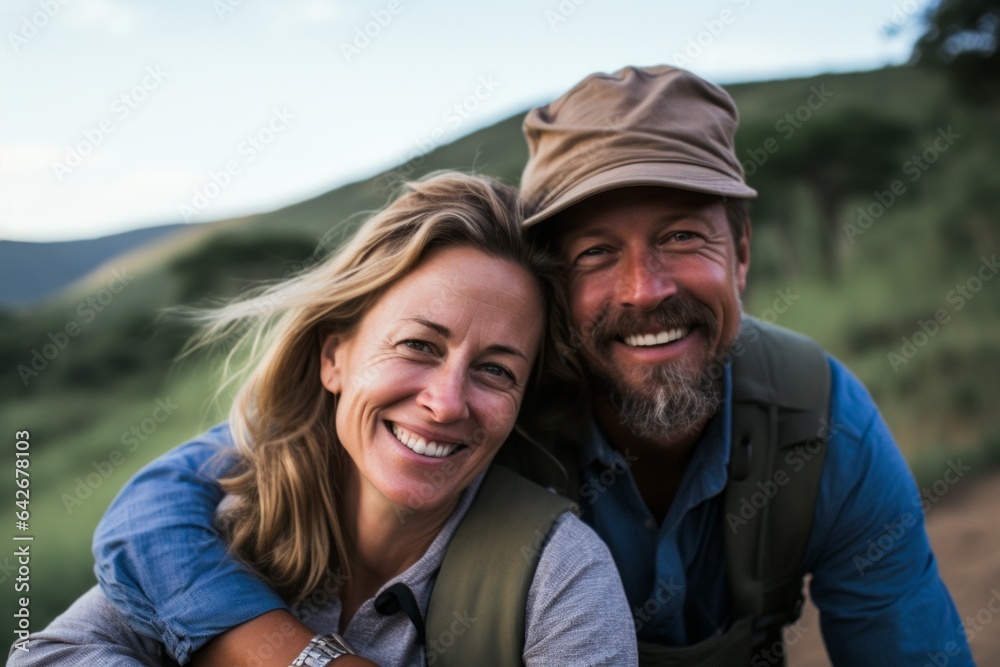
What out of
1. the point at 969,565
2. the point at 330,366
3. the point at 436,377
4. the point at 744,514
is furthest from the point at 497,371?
the point at 969,565

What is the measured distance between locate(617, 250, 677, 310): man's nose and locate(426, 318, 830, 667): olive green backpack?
49cm

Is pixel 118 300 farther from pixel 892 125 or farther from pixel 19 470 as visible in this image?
pixel 892 125

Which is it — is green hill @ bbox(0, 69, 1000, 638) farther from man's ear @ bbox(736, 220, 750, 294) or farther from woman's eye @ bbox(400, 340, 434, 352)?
woman's eye @ bbox(400, 340, 434, 352)

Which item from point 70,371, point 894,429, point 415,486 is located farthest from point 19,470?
point 70,371

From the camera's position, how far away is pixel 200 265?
1213 cm

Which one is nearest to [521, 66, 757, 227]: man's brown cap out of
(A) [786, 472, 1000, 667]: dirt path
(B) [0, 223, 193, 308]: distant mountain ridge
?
(A) [786, 472, 1000, 667]: dirt path

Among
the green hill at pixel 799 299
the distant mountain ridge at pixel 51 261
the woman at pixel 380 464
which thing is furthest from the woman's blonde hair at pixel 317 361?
the green hill at pixel 799 299

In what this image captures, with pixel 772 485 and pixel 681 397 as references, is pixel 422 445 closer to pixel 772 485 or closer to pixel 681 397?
pixel 681 397

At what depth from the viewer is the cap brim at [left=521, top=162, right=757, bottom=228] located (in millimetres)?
2426

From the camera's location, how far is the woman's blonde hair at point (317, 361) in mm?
2326

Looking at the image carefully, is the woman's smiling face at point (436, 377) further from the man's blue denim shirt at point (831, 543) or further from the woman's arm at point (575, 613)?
the man's blue denim shirt at point (831, 543)

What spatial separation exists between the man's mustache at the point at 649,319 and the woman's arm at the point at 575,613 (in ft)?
2.16

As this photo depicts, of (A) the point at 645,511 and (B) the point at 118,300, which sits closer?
(A) the point at 645,511

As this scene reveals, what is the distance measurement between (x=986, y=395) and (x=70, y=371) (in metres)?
10.1
